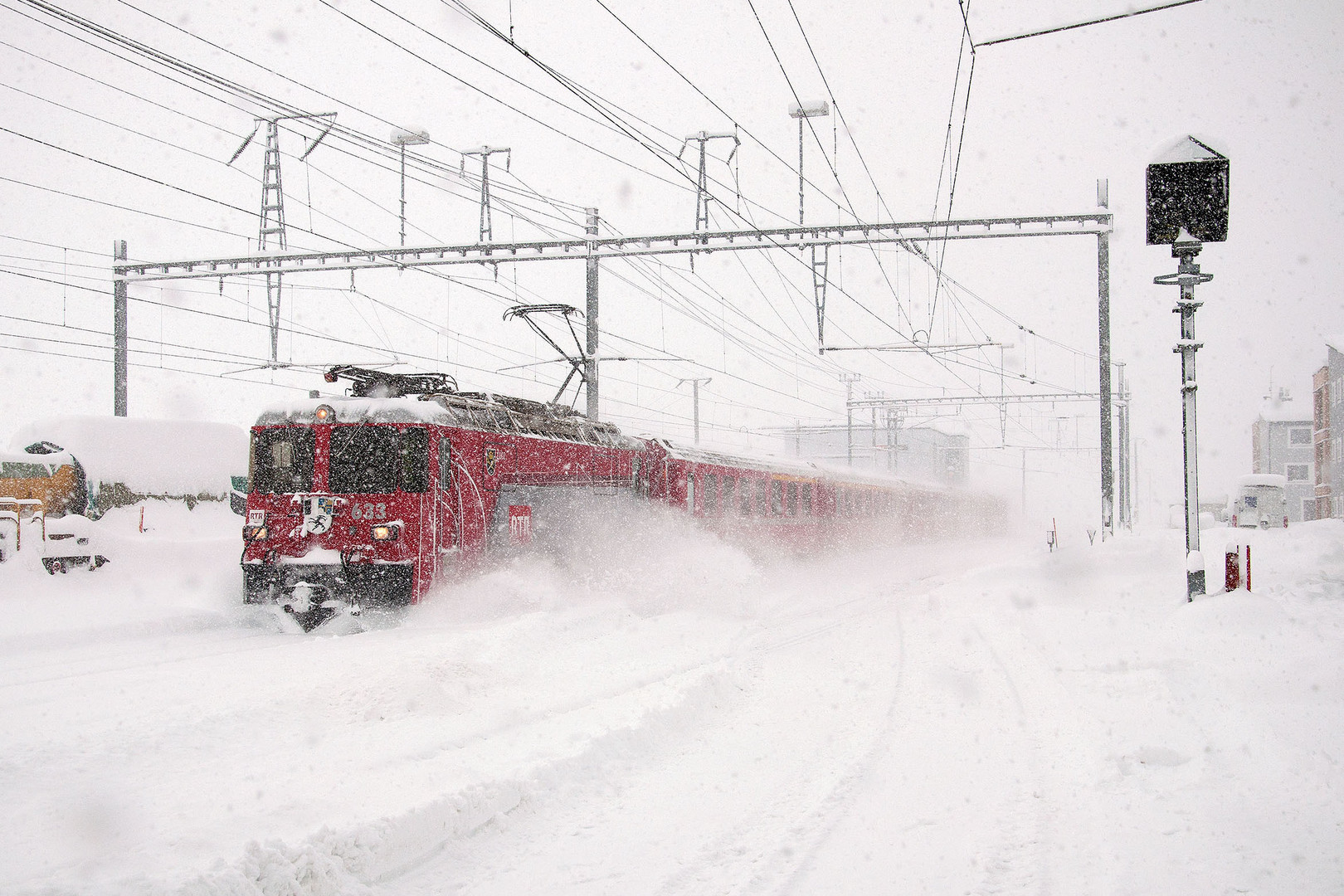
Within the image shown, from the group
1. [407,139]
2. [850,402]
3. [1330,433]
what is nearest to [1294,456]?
[1330,433]

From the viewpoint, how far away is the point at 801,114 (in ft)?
53.7

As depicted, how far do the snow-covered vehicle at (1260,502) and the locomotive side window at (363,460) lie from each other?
120 feet

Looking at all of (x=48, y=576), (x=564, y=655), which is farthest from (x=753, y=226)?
(x=48, y=576)

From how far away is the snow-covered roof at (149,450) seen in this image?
52.0ft

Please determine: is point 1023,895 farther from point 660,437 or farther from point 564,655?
point 660,437

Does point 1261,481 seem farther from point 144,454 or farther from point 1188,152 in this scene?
point 144,454

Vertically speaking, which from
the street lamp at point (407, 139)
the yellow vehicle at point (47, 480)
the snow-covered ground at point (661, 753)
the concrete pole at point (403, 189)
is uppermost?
the street lamp at point (407, 139)

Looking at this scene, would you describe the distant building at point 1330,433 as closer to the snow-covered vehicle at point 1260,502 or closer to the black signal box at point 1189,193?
the snow-covered vehicle at point 1260,502

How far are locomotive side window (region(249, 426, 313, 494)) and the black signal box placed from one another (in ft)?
33.9

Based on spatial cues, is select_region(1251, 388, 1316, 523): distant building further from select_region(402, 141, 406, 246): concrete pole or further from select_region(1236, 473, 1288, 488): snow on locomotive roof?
select_region(402, 141, 406, 246): concrete pole

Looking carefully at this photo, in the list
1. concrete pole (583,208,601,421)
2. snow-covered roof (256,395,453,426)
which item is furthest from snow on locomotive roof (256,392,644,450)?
concrete pole (583,208,601,421)

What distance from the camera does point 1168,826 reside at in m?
4.35

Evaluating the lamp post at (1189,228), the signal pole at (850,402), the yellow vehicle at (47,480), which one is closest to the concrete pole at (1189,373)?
the lamp post at (1189,228)

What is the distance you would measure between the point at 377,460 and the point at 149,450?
8.95m
